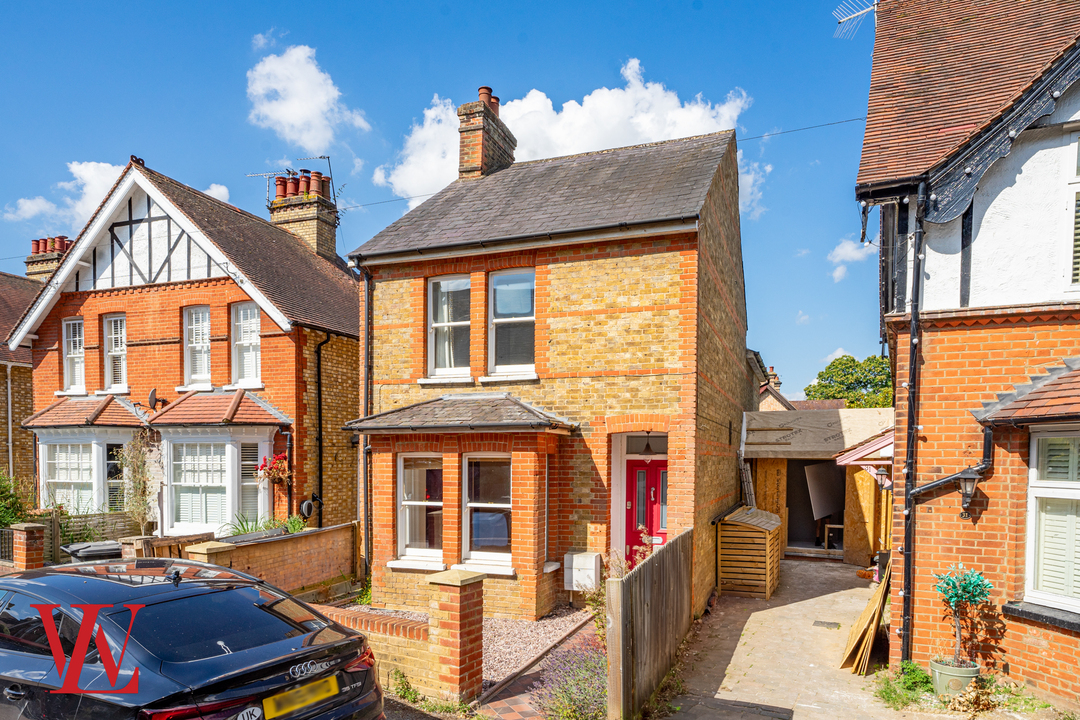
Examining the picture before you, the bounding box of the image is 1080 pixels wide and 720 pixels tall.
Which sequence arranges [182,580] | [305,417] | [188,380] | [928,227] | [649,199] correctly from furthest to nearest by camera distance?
[188,380]
[305,417]
[649,199]
[928,227]
[182,580]

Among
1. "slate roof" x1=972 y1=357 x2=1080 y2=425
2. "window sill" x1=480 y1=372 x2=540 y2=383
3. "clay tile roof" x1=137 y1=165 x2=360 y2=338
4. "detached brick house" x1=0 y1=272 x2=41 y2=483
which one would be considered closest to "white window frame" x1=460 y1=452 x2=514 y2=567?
→ "window sill" x1=480 y1=372 x2=540 y2=383

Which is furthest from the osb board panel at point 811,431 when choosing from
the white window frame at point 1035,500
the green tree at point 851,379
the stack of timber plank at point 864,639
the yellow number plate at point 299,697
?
the green tree at point 851,379

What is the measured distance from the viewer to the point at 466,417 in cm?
1019

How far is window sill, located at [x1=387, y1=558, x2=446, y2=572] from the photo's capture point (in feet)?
34.1

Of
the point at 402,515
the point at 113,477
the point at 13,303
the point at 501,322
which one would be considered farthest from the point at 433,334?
the point at 13,303

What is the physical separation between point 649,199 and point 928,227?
174 inches

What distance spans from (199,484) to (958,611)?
13.8 metres

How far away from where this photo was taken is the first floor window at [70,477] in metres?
15.4

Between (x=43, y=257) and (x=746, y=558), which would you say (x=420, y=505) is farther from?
(x=43, y=257)

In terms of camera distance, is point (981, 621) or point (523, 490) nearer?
point (981, 621)

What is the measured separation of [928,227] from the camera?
7.48 m

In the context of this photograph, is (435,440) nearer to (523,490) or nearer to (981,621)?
(523,490)

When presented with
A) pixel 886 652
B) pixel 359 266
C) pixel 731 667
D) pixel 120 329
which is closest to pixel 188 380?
pixel 120 329

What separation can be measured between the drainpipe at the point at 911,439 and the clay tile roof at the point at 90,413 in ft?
50.4
